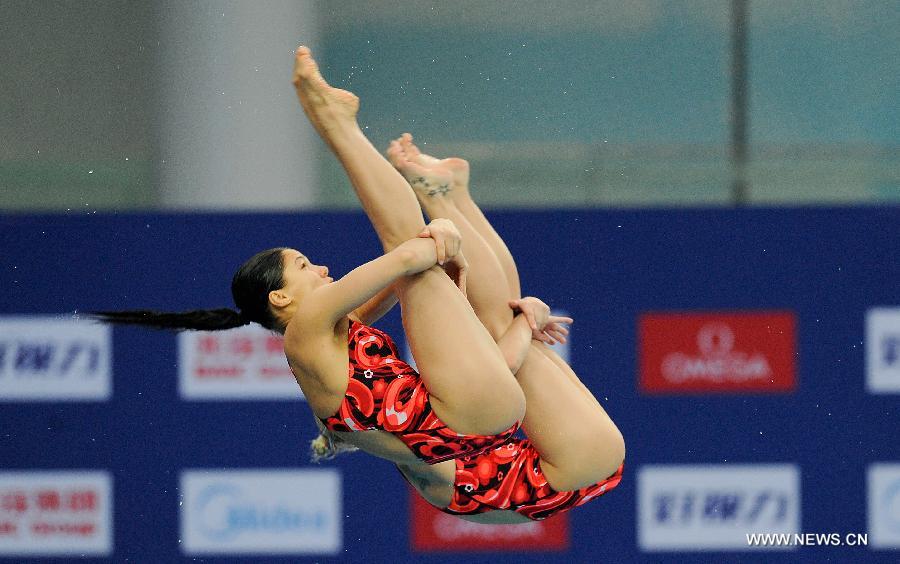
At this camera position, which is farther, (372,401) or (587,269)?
(587,269)

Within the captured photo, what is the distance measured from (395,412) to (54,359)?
2.32 meters

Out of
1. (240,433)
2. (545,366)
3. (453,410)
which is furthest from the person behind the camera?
(240,433)

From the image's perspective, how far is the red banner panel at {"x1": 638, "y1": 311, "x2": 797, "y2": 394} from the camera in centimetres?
486

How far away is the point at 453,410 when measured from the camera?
2912 mm

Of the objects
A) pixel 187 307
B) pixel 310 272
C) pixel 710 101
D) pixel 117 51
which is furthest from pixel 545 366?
pixel 117 51

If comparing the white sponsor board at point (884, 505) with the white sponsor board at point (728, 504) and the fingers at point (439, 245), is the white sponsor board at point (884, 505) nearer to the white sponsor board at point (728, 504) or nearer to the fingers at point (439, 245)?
the white sponsor board at point (728, 504)

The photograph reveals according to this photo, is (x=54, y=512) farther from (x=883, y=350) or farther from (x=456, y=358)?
(x=883, y=350)

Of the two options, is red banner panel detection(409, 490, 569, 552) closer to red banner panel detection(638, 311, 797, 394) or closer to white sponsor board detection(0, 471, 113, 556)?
red banner panel detection(638, 311, 797, 394)

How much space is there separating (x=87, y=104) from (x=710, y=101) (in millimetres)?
2562

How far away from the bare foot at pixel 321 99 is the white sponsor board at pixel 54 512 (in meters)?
2.43

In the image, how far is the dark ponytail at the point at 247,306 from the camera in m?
3.02

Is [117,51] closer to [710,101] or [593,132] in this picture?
[593,132]

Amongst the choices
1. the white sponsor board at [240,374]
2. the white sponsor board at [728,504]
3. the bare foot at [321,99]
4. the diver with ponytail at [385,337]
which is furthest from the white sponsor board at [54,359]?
the bare foot at [321,99]
